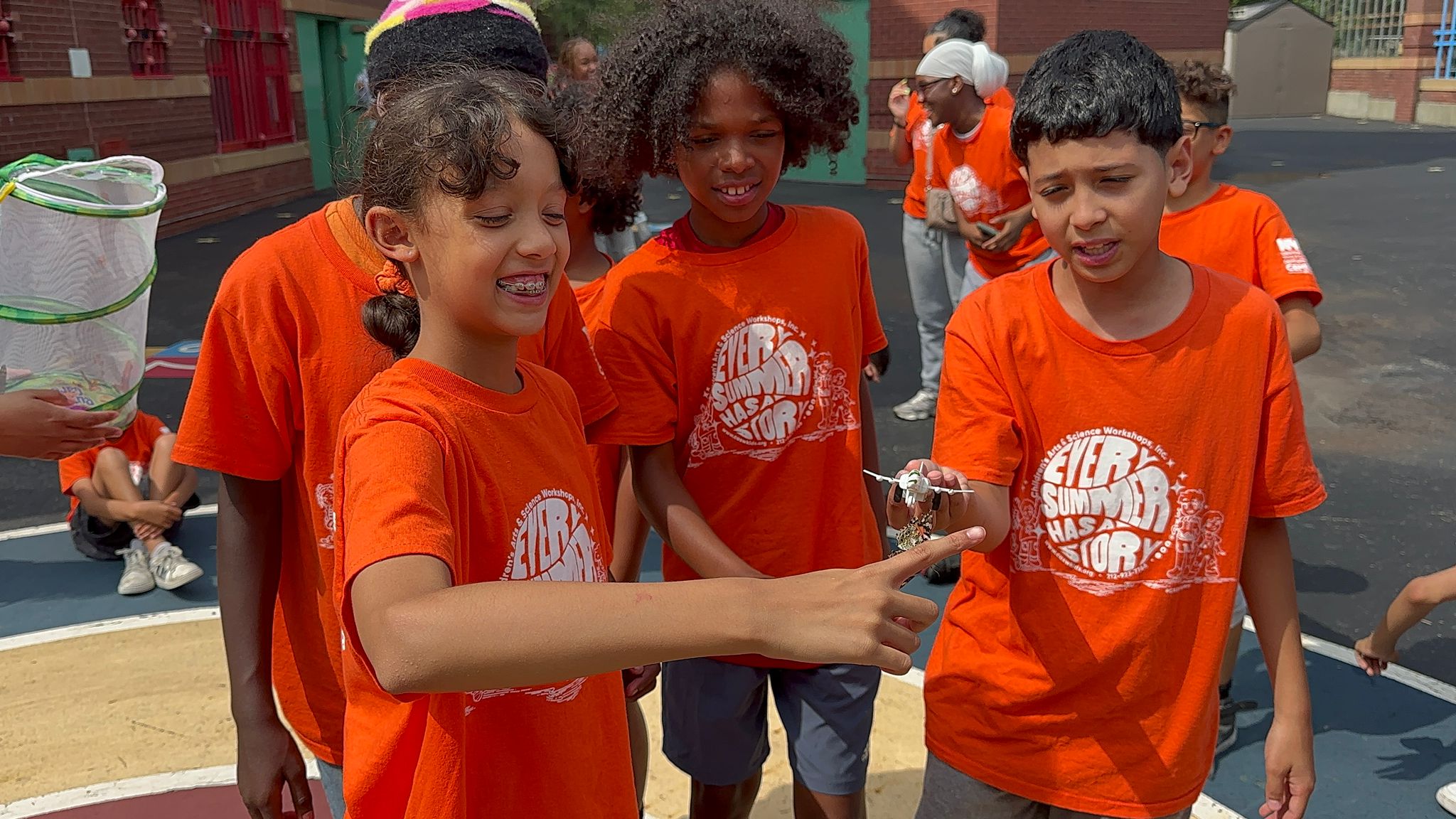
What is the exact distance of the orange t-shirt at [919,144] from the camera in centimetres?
704

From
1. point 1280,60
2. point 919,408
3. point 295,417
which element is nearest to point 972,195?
point 919,408

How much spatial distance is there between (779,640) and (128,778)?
2992 millimetres

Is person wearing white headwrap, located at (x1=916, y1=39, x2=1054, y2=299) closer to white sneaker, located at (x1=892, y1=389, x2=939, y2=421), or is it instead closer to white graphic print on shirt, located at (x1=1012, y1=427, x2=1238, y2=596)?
white sneaker, located at (x1=892, y1=389, x2=939, y2=421)

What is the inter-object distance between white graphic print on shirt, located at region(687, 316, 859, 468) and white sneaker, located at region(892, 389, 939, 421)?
4636mm

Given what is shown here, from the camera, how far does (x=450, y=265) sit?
5.34ft

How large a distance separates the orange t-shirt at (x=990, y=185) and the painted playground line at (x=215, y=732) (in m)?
2.07

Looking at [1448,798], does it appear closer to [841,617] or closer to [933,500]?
[933,500]

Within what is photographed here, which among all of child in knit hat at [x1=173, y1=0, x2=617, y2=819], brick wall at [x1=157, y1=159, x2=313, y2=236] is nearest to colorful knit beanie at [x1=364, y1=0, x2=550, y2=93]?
child in knit hat at [x1=173, y1=0, x2=617, y2=819]

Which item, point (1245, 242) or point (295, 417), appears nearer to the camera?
point (295, 417)

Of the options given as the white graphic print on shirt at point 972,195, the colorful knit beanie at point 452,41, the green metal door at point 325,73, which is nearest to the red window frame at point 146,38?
the green metal door at point 325,73

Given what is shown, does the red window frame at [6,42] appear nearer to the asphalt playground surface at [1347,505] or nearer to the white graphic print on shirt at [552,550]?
the asphalt playground surface at [1347,505]

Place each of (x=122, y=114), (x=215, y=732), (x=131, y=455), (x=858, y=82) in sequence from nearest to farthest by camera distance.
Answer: (x=215, y=732) → (x=131, y=455) → (x=122, y=114) → (x=858, y=82)

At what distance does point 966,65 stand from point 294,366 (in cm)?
490

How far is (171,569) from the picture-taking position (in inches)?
195
